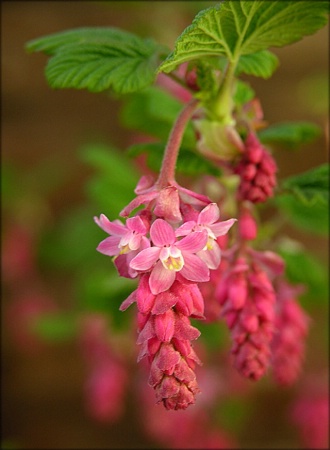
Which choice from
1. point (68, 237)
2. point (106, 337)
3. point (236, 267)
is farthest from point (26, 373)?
point (236, 267)

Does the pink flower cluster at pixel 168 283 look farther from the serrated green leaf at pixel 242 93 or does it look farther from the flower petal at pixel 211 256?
the serrated green leaf at pixel 242 93

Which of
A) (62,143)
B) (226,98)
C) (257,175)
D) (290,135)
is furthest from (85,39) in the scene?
(62,143)

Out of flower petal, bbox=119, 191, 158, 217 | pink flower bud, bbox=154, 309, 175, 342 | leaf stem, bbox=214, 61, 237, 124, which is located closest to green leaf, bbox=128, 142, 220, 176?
leaf stem, bbox=214, 61, 237, 124

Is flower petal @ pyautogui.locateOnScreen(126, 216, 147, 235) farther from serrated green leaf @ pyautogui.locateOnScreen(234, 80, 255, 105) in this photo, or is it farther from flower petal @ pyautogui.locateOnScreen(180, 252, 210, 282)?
serrated green leaf @ pyautogui.locateOnScreen(234, 80, 255, 105)

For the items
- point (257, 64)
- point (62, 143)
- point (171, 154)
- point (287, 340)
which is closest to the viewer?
point (171, 154)

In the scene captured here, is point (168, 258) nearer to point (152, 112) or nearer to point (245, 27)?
point (245, 27)
